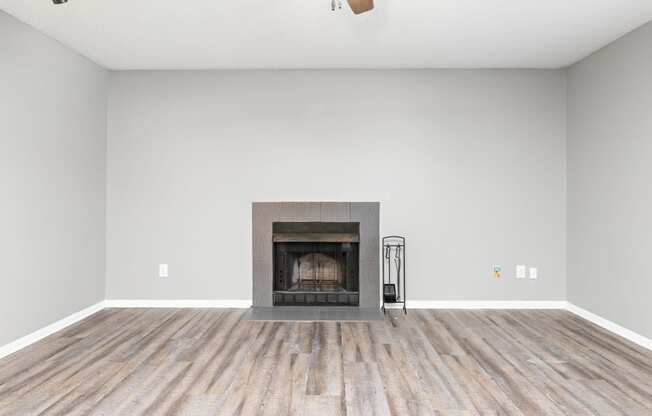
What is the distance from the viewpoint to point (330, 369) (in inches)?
115

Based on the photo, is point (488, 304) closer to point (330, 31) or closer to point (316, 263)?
point (316, 263)

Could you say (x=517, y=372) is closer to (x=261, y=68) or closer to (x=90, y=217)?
(x=261, y=68)

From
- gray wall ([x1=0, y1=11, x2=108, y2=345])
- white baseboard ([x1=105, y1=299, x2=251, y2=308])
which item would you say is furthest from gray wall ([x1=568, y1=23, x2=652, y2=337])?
gray wall ([x1=0, y1=11, x2=108, y2=345])

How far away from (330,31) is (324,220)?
1.86 m

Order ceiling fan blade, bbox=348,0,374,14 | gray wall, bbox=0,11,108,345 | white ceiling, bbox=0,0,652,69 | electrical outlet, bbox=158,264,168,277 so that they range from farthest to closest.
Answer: electrical outlet, bbox=158,264,168,277 < gray wall, bbox=0,11,108,345 < white ceiling, bbox=0,0,652,69 < ceiling fan blade, bbox=348,0,374,14

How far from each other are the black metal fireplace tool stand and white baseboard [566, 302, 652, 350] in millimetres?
1634

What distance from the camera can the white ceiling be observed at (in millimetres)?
3053

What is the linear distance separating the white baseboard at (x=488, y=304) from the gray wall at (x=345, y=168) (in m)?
0.05

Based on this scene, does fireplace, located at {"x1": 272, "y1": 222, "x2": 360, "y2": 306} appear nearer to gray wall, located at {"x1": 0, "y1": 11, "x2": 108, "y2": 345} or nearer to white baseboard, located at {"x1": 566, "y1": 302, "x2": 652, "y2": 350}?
gray wall, located at {"x1": 0, "y1": 11, "x2": 108, "y2": 345}

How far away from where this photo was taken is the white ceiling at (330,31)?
3053 mm

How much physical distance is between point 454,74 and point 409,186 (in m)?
1.23

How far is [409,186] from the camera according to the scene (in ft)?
14.9

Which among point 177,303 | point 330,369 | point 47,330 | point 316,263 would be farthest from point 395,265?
point 47,330

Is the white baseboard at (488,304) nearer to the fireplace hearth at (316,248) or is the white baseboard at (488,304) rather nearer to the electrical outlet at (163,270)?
the fireplace hearth at (316,248)
